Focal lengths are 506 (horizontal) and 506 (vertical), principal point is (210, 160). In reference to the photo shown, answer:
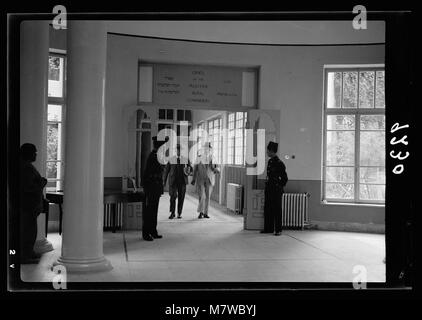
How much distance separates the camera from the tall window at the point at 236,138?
36.9 feet

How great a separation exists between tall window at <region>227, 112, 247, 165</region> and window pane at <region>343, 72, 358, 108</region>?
2.51m

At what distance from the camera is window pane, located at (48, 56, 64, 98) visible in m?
7.94

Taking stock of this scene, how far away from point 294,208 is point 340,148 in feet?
4.46

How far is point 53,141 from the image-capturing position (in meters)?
8.02


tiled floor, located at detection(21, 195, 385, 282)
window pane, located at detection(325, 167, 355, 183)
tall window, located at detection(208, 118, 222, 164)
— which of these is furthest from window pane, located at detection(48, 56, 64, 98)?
tall window, located at detection(208, 118, 222, 164)

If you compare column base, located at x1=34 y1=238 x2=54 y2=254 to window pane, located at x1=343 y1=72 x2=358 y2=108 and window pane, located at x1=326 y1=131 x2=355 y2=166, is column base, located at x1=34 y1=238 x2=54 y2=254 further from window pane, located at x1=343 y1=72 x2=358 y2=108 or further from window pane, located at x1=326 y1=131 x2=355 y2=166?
window pane, located at x1=343 y1=72 x2=358 y2=108

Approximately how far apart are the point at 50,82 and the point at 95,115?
10.9ft

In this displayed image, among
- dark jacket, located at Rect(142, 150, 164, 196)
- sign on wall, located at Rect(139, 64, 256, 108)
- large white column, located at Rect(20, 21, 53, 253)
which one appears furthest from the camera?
sign on wall, located at Rect(139, 64, 256, 108)

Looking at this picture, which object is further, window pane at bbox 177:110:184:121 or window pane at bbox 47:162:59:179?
window pane at bbox 177:110:184:121

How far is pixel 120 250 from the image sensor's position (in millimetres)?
6363

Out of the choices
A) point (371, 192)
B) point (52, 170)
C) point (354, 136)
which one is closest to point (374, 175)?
point (371, 192)

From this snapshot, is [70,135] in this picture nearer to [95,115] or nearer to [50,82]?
[95,115]

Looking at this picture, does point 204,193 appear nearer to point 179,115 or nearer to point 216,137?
point 216,137
